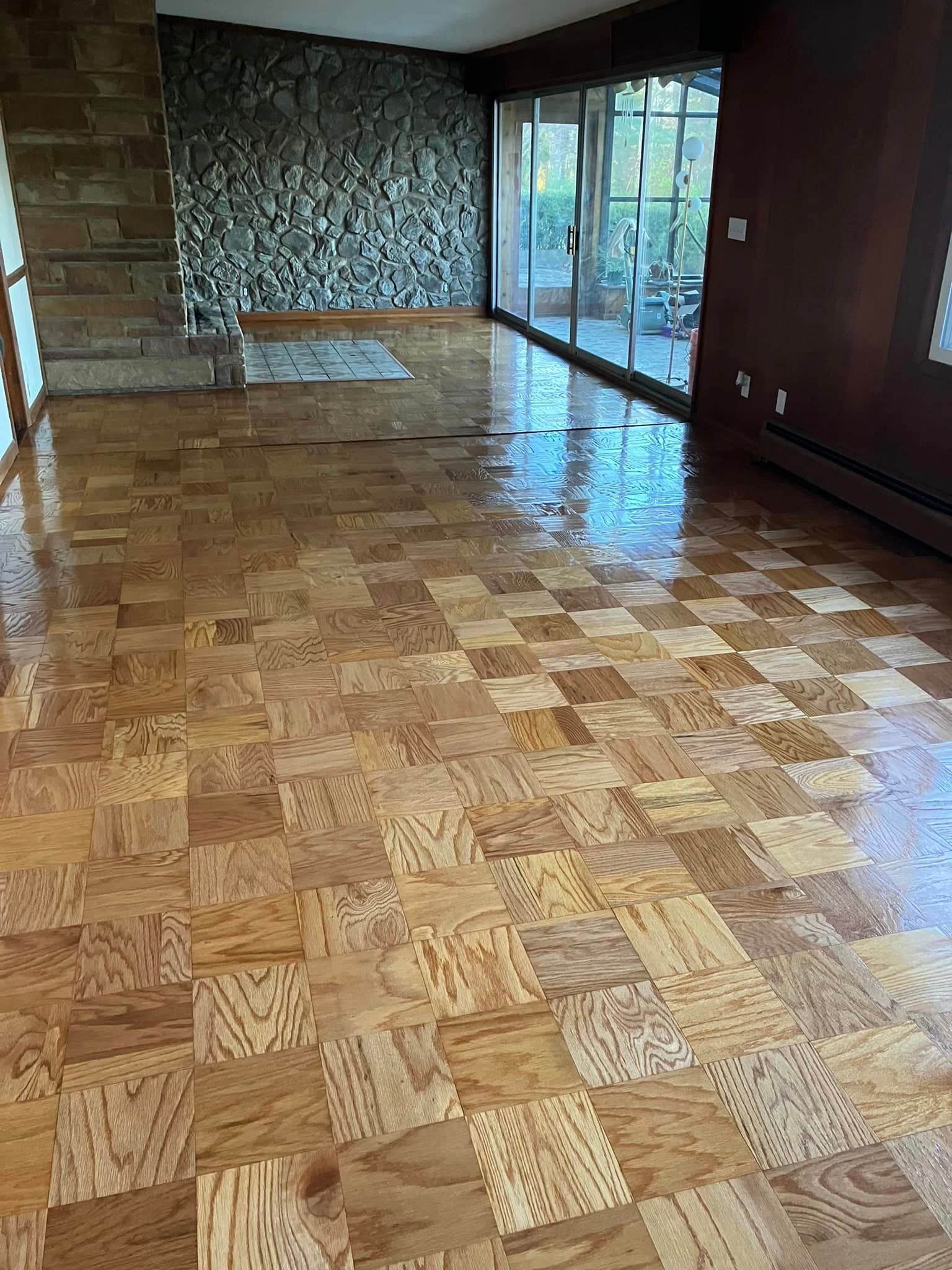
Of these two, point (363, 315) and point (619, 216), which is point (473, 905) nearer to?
point (619, 216)

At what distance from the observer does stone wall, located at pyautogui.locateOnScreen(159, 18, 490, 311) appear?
8.35 m

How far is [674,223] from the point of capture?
5.98 m

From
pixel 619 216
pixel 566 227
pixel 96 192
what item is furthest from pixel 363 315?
pixel 96 192

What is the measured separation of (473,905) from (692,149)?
5.05 m

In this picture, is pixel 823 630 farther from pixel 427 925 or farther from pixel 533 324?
pixel 533 324

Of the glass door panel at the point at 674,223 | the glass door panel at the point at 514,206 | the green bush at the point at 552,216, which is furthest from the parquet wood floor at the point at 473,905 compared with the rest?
the glass door panel at the point at 514,206

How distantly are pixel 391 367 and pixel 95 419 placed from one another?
86.8 inches

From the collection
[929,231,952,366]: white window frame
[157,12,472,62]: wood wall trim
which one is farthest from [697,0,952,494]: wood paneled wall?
[157,12,472,62]: wood wall trim

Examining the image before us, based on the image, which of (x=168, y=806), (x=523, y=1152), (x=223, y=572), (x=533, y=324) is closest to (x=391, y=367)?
(x=533, y=324)

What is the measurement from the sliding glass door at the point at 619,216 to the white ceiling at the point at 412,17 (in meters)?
0.55

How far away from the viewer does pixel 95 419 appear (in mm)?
5711

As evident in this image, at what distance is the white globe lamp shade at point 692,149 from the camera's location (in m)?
5.59

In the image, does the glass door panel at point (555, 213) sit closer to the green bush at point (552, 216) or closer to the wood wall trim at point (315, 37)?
the green bush at point (552, 216)

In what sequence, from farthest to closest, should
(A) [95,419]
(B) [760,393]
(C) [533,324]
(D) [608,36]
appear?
1. (C) [533,324]
2. (D) [608,36]
3. (A) [95,419]
4. (B) [760,393]
